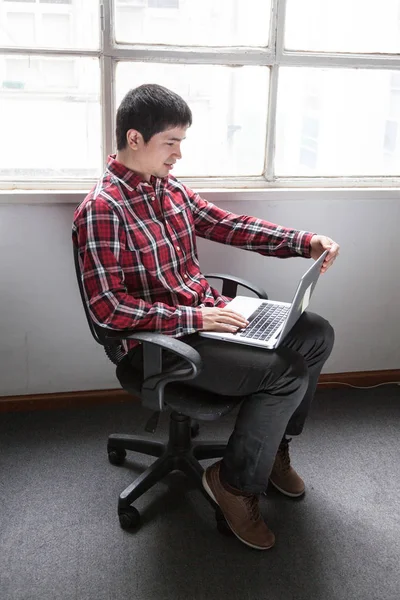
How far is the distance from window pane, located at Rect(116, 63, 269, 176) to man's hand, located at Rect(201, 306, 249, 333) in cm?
81

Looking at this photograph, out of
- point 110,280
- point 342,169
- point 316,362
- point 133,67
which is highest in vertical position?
point 133,67

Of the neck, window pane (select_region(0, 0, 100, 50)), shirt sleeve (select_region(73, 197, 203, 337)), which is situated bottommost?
shirt sleeve (select_region(73, 197, 203, 337))

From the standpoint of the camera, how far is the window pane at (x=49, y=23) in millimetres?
2129

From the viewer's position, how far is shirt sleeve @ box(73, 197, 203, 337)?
1.69m

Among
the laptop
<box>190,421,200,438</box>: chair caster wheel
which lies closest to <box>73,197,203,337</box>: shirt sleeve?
the laptop

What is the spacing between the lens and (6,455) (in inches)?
86.3

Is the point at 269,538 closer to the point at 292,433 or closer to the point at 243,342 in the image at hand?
the point at 292,433

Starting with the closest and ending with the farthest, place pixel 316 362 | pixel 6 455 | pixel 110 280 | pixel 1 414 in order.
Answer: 1. pixel 110 280
2. pixel 316 362
3. pixel 6 455
4. pixel 1 414

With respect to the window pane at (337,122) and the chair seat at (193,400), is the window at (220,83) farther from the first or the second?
the chair seat at (193,400)

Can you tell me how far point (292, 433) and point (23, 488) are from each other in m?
0.90

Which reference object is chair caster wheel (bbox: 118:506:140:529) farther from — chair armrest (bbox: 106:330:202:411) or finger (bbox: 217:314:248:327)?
finger (bbox: 217:314:248:327)

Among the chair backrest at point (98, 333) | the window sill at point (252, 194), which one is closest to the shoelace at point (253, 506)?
the chair backrest at point (98, 333)

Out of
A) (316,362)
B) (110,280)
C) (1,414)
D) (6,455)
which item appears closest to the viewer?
(110,280)

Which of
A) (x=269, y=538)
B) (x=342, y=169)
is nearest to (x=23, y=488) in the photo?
(x=269, y=538)
